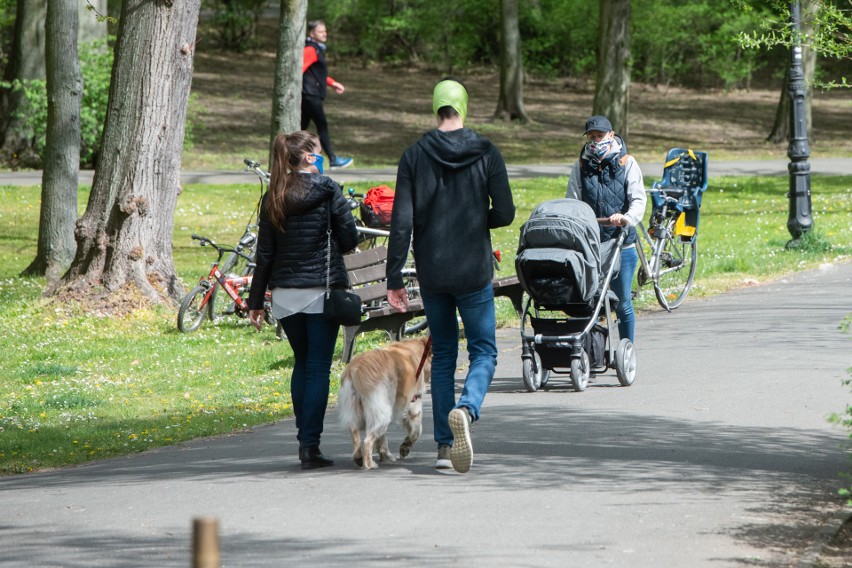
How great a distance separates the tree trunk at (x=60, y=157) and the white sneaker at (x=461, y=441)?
36.3ft

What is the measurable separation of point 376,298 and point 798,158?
25.6 ft

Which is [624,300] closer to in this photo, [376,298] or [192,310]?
[376,298]

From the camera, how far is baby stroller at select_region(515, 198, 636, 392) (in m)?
9.14

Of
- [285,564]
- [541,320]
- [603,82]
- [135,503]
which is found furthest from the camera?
[603,82]

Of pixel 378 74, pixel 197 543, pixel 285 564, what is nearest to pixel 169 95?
pixel 285 564

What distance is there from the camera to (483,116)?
37.3 metres

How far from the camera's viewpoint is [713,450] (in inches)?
300

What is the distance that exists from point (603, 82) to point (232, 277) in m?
14.9

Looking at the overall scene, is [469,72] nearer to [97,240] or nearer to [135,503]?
[97,240]

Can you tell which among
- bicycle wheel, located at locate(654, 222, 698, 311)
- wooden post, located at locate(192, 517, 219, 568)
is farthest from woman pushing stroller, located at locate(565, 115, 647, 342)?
wooden post, located at locate(192, 517, 219, 568)

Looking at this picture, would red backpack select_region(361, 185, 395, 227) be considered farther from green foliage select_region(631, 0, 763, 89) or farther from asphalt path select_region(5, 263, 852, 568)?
green foliage select_region(631, 0, 763, 89)

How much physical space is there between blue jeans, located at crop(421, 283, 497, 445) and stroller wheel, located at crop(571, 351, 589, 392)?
228cm

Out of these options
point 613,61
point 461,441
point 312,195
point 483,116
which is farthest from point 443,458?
point 483,116

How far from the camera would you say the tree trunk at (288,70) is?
19469 mm
